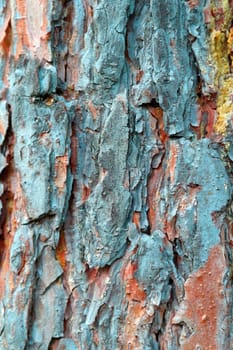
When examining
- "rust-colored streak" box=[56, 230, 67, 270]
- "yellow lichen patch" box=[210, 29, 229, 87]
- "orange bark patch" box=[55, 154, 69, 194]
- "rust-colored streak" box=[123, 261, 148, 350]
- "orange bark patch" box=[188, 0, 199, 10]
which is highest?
"orange bark patch" box=[188, 0, 199, 10]

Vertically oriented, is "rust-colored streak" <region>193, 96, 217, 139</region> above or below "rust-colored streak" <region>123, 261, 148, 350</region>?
above

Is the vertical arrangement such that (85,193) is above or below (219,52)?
below

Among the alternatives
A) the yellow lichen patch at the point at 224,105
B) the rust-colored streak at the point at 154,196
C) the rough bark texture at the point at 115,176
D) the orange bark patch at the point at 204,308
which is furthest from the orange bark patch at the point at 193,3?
the orange bark patch at the point at 204,308

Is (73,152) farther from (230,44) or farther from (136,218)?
(230,44)

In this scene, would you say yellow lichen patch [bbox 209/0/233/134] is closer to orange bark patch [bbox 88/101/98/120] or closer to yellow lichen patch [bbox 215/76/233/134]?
yellow lichen patch [bbox 215/76/233/134]

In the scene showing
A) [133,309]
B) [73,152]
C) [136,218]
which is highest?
[73,152]

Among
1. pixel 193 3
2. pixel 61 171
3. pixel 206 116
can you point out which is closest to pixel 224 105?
pixel 206 116

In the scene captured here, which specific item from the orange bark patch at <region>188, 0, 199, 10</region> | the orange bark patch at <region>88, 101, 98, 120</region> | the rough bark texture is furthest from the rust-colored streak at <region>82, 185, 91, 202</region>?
the orange bark patch at <region>188, 0, 199, 10</region>
